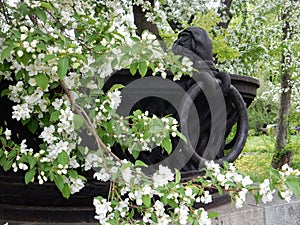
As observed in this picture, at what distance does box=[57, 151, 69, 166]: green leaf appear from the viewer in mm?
1063

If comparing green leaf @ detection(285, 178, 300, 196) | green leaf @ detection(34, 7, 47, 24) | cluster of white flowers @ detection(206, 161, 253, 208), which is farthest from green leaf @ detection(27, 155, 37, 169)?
green leaf @ detection(285, 178, 300, 196)

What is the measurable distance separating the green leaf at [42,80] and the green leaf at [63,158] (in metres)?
0.20

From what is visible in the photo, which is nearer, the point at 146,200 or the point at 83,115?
the point at 146,200

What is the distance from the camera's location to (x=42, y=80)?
3.49ft

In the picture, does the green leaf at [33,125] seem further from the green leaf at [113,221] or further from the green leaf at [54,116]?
the green leaf at [113,221]

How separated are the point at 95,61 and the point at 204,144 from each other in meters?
0.83

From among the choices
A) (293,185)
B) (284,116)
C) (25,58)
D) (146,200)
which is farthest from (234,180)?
(284,116)

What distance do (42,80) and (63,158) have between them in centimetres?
24

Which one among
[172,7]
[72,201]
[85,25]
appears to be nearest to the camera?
[85,25]

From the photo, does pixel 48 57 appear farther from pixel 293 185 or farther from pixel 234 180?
pixel 293 185

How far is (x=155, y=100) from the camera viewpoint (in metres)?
1.66

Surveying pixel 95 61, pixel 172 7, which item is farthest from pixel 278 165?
pixel 95 61

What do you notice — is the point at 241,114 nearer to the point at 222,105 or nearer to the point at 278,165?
the point at 222,105

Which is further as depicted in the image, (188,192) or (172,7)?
(172,7)
